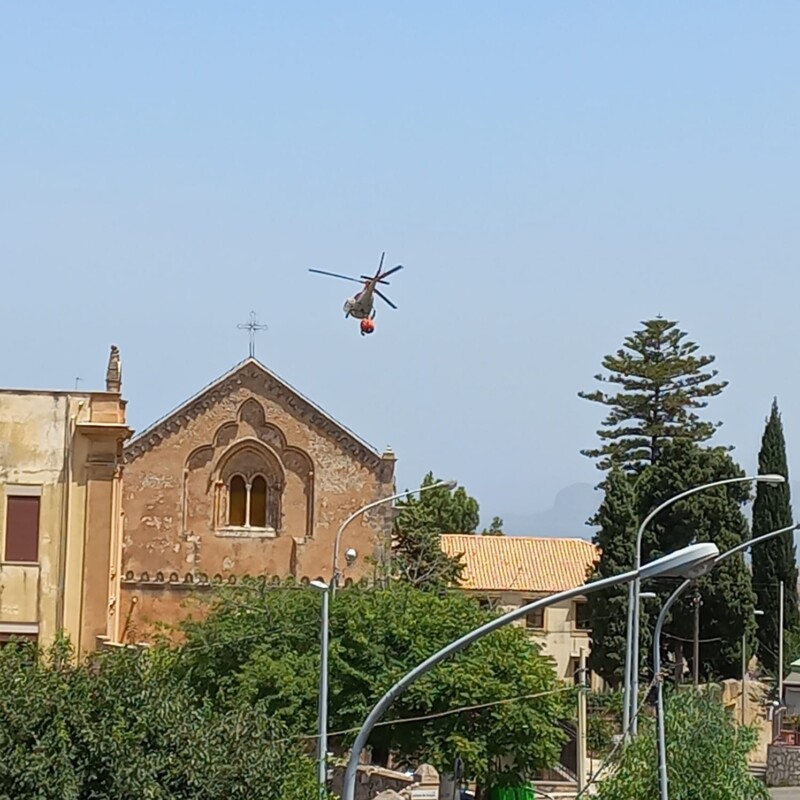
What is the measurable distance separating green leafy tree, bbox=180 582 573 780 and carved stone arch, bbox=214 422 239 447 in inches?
486

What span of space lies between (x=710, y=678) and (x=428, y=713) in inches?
969

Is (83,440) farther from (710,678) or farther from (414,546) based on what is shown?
(414,546)

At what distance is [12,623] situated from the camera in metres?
39.8

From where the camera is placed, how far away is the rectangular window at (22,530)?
131 ft

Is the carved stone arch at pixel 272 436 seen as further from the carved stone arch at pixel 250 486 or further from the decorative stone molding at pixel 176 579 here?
the decorative stone molding at pixel 176 579

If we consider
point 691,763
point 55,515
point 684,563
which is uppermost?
point 55,515

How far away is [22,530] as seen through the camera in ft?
131

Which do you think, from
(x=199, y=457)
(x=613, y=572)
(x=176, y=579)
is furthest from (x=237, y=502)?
(x=613, y=572)

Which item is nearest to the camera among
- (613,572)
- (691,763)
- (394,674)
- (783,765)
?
(691,763)

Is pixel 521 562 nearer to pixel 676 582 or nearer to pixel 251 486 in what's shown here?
pixel 676 582

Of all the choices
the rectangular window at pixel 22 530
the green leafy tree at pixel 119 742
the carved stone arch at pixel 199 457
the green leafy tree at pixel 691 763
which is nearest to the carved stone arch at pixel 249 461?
the carved stone arch at pixel 199 457

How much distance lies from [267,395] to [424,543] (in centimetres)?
1841

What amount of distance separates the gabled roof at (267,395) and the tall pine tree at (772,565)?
2068 centimetres

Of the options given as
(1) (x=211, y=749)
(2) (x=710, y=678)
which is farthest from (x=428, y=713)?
(2) (x=710, y=678)
